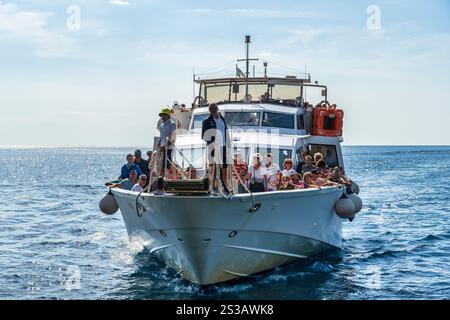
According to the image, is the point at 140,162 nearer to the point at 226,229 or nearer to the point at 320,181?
the point at 320,181

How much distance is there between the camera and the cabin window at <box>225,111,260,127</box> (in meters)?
19.4

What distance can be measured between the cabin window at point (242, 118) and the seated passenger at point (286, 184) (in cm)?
456

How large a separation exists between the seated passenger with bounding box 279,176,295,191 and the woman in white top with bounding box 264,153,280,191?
14cm

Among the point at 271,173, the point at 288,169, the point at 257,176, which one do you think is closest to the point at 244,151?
the point at 288,169

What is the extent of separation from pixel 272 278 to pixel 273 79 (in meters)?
9.32

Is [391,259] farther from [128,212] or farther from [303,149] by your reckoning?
[128,212]

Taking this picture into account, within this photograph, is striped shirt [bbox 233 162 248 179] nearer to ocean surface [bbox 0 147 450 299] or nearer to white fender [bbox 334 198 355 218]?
ocean surface [bbox 0 147 450 299]

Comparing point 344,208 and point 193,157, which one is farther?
point 193,157

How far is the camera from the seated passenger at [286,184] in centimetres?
1493

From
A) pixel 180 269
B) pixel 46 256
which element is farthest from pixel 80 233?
pixel 180 269

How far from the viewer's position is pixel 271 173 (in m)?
15.4

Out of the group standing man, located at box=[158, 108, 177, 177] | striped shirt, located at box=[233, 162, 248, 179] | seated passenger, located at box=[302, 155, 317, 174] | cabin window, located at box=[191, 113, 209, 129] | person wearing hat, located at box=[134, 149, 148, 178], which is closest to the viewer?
standing man, located at box=[158, 108, 177, 177]

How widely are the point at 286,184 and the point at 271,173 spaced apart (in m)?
0.58

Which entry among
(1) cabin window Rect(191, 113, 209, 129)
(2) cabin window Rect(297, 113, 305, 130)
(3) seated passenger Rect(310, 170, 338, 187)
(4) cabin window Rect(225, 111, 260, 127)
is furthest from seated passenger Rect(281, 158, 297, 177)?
(1) cabin window Rect(191, 113, 209, 129)
